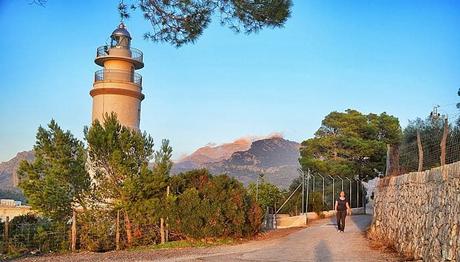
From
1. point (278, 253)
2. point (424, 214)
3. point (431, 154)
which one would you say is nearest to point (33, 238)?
point (278, 253)

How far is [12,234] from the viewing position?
1518cm

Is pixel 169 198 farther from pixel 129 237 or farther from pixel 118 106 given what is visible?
pixel 118 106

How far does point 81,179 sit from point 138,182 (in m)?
1.87

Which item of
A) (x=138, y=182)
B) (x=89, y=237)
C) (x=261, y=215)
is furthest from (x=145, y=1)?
(x=261, y=215)

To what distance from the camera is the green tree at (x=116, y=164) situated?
1609 cm

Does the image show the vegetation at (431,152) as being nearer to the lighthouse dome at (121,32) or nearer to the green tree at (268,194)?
the green tree at (268,194)

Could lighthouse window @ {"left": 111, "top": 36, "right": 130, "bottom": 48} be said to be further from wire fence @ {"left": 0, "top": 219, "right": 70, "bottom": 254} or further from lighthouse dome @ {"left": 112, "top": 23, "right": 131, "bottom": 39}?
wire fence @ {"left": 0, "top": 219, "right": 70, "bottom": 254}

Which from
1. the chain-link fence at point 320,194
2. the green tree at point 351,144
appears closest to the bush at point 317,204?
the chain-link fence at point 320,194

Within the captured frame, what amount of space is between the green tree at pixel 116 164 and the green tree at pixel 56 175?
17.7 inches

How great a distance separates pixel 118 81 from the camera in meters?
23.4

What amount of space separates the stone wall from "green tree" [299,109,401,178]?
967 inches

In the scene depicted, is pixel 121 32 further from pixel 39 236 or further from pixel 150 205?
pixel 39 236

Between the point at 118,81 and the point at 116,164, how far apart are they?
320 inches

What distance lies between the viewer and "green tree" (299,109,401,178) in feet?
126
